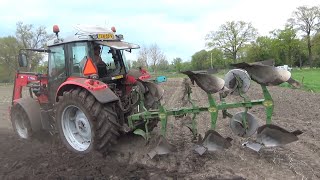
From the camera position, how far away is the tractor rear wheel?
5.98 m

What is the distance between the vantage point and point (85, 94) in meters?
6.12

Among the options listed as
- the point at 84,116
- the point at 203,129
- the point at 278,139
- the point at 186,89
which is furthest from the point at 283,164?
the point at 84,116

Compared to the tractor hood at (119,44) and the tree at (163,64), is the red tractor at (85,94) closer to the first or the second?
the tractor hood at (119,44)

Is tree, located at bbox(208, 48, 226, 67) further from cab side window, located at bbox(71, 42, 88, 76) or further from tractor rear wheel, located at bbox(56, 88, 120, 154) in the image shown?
tractor rear wheel, located at bbox(56, 88, 120, 154)

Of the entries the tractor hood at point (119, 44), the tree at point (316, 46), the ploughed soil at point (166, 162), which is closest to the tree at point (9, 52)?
the tree at point (316, 46)

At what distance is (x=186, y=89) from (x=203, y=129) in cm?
195

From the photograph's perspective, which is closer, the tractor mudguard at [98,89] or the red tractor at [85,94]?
the tractor mudguard at [98,89]


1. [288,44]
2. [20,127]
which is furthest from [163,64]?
[20,127]

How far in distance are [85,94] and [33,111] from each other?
2.00 m

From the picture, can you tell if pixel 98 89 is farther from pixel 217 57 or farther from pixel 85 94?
pixel 217 57

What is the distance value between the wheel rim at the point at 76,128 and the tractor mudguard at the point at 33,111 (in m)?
1.04

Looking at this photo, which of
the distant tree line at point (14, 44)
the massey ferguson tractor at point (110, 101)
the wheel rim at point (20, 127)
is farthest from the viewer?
the distant tree line at point (14, 44)

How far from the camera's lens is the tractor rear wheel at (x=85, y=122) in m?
5.98

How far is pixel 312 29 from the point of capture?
68.3 meters
